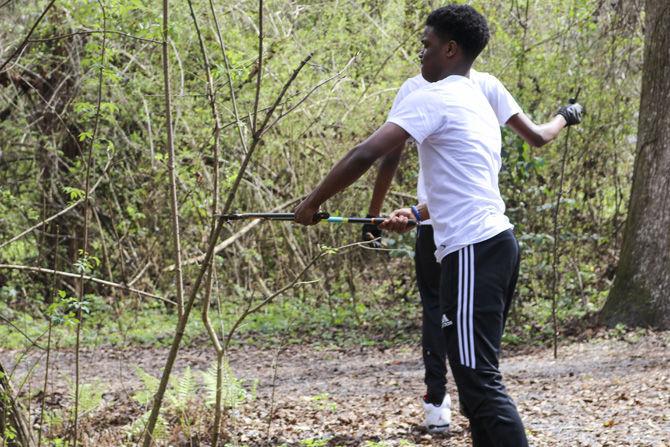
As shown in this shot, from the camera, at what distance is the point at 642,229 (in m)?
8.27

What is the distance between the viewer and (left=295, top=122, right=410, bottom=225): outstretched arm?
3.33 meters

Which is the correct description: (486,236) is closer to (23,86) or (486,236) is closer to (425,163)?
(425,163)

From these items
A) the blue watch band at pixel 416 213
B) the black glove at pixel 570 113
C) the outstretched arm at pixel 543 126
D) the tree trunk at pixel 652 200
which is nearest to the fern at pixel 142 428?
the blue watch band at pixel 416 213

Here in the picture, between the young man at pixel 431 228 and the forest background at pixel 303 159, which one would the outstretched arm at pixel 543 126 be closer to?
the young man at pixel 431 228

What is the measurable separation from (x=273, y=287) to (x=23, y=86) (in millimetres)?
4206

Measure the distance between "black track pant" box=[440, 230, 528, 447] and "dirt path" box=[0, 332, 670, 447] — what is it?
159 centimetres

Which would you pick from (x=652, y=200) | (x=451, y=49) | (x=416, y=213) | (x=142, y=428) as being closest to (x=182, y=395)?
(x=142, y=428)

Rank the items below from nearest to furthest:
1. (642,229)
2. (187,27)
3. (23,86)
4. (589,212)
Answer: (642,229) < (187,27) < (589,212) < (23,86)

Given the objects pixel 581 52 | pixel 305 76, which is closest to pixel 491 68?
pixel 581 52

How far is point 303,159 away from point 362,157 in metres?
7.82

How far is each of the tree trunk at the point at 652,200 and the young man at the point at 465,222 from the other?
509 cm

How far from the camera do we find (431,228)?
4.83 m

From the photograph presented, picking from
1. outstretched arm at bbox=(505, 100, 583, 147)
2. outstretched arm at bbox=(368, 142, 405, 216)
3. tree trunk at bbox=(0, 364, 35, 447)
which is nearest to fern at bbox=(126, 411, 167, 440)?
tree trunk at bbox=(0, 364, 35, 447)

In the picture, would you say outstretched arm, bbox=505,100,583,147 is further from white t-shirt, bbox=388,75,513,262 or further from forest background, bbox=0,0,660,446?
forest background, bbox=0,0,660,446
